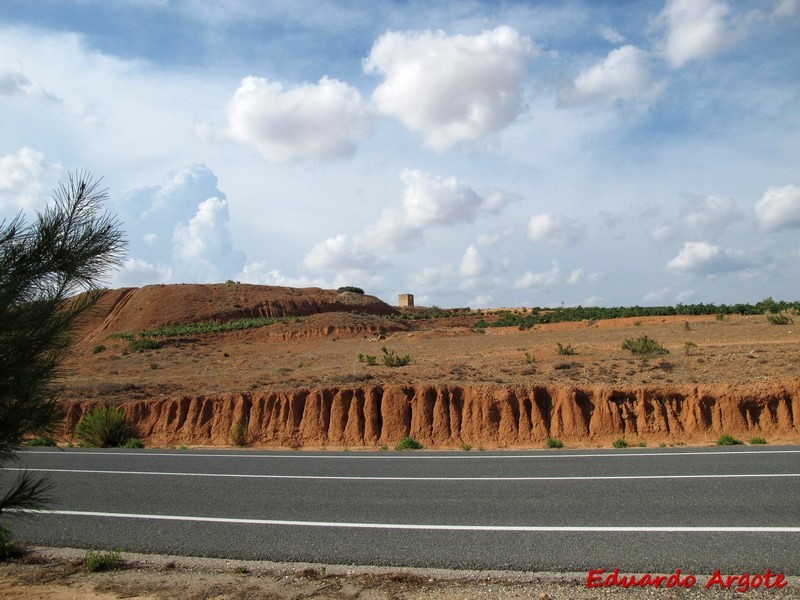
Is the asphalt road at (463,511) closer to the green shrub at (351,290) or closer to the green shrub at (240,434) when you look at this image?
the green shrub at (240,434)

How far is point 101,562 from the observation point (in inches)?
276

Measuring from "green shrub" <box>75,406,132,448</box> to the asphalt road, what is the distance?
262 inches


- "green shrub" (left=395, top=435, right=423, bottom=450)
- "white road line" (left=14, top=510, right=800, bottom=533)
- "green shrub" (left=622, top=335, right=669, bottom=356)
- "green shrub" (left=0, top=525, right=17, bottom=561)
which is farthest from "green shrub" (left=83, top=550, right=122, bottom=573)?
"green shrub" (left=622, top=335, right=669, bottom=356)

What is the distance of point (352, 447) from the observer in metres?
18.4

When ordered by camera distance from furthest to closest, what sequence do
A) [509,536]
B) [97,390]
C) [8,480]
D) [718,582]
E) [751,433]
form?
[97,390] < [751,433] < [8,480] < [509,536] < [718,582]

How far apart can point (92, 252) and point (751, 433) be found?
55.6 ft

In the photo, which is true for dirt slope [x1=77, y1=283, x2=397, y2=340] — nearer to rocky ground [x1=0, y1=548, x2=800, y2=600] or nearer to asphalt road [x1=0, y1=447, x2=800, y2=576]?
asphalt road [x1=0, y1=447, x2=800, y2=576]

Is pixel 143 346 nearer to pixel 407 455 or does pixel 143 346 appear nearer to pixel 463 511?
pixel 407 455

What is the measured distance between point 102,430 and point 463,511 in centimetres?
1451

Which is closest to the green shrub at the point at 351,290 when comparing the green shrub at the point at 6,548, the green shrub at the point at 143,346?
the green shrub at the point at 143,346

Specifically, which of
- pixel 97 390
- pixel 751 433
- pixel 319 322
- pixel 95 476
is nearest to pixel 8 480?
pixel 95 476

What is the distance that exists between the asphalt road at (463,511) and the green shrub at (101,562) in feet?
1.76

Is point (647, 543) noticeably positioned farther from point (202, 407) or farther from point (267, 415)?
point (202, 407)

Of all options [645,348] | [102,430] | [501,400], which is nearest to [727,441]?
[501,400]
